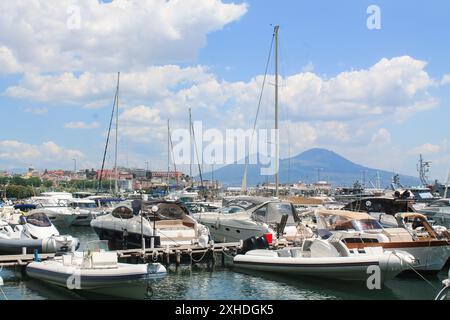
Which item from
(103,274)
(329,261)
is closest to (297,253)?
(329,261)

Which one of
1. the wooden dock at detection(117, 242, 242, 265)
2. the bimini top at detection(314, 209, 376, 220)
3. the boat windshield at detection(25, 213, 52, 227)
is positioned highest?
the bimini top at detection(314, 209, 376, 220)

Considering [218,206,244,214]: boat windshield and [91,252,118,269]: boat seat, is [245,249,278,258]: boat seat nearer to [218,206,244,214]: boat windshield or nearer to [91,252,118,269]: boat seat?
[91,252,118,269]: boat seat

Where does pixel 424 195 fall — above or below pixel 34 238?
above

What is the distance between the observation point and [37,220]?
26859 millimetres

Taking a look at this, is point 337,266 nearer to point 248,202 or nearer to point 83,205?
point 248,202

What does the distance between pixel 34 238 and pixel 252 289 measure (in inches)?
460

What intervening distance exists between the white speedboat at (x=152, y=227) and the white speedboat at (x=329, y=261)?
440cm

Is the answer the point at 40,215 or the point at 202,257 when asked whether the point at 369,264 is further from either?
the point at 40,215

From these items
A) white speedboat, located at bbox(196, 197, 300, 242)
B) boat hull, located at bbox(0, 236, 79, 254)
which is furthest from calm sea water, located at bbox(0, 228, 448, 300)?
white speedboat, located at bbox(196, 197, 300, 242)

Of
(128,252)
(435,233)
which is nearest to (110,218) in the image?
(128,252)

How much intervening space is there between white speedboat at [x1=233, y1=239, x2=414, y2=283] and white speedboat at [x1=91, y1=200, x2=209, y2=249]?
4403 millimetres

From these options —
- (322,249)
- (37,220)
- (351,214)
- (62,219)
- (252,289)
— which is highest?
(351,214)

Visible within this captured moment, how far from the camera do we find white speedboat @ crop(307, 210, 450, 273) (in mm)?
20891

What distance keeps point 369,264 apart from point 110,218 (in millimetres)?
14954
